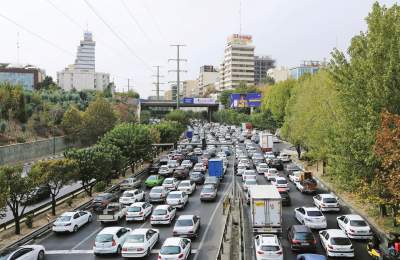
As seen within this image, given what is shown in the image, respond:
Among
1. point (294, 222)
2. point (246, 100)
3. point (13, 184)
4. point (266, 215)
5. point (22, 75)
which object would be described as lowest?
point (294, 222)

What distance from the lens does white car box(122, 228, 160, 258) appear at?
68.9 feet

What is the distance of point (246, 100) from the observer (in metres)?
111

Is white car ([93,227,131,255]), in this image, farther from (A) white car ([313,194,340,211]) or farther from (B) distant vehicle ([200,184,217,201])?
(A) white car ([313,194,340,211])

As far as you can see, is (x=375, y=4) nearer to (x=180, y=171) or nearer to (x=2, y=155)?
(x=180, y=171)

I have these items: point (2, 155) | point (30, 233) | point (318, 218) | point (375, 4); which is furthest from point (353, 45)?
point (2, 155)

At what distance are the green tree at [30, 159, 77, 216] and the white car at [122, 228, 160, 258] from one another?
9.57 m

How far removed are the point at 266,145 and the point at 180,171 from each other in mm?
10342

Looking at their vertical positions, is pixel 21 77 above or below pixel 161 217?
above

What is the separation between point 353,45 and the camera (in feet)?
85.3

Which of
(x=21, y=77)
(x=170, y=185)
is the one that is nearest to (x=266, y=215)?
(x=170, y=185)

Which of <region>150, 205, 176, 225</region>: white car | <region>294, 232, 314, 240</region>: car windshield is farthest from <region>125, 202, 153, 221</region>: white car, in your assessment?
<region>294, 232, 314, 240</region>: car windshield

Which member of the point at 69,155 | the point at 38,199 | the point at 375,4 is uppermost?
the point at 375,4

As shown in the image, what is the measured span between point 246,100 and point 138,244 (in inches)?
3620

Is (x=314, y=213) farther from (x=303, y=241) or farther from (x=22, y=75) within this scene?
(x=22, y=75)
